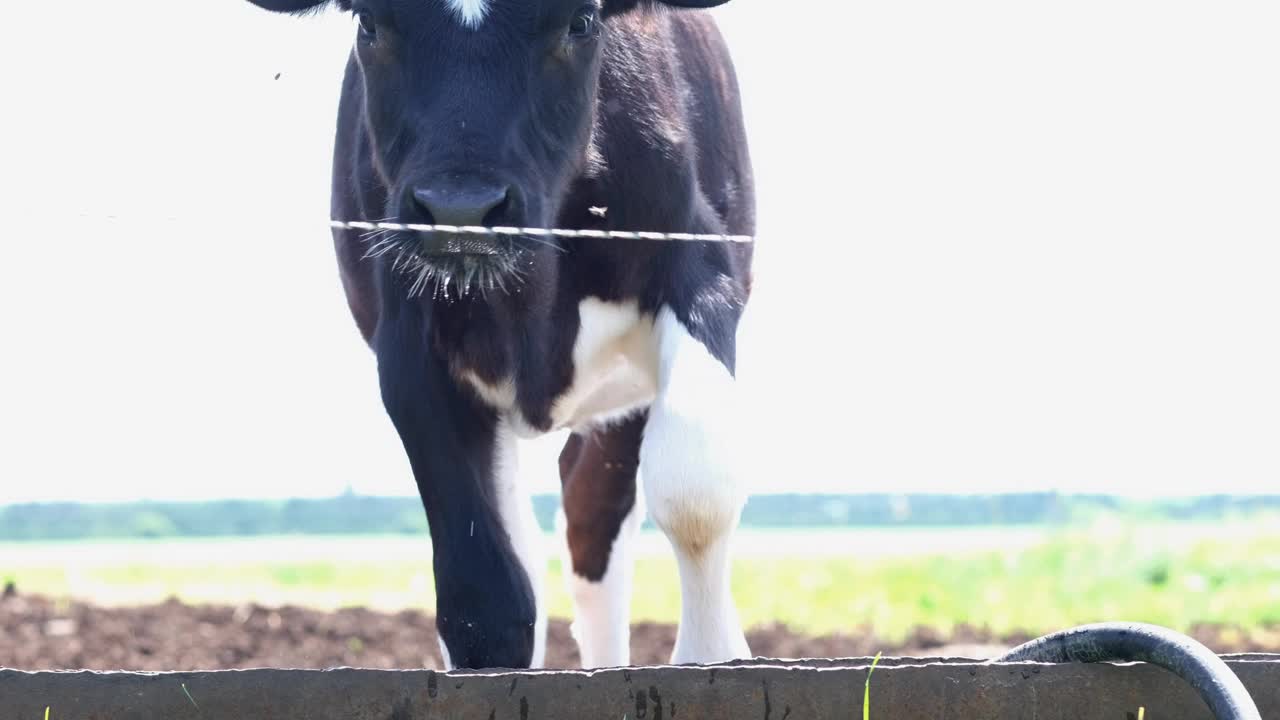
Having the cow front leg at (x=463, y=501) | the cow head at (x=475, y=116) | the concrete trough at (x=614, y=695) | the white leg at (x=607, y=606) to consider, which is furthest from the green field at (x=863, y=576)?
the concrete trough at (x=614, y=695)

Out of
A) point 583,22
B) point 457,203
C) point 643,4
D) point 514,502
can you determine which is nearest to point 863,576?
point 514,502

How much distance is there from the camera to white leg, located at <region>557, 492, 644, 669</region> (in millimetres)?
5508

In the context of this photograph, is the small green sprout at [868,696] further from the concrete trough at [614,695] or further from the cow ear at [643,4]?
the cow ear at [643,4]

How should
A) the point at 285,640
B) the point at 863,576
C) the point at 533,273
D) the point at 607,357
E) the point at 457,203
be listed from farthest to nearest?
the point at 863,576 < the point at 285,640 < the point at 607,357 < the point at 533,273 < the point at 457,203

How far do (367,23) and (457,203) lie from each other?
752 millimetres

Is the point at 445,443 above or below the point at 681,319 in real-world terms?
below

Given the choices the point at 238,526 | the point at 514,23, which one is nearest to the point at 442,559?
the point at 514,23

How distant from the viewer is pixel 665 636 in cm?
772

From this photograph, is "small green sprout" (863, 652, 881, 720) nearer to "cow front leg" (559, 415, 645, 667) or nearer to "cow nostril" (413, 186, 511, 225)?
"cow nostril" (413, 186, 511, 225)

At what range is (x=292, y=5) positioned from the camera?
4.24 metres

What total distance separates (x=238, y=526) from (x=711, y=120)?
13.8 meters

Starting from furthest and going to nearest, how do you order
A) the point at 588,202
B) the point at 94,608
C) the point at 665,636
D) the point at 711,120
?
the point at 94,608 → the point at 665,636 → the point at 711,120 → the point at 588,202

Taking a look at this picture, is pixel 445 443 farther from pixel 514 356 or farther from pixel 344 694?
pixel 344 694

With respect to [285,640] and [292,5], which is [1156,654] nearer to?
[292,5]
